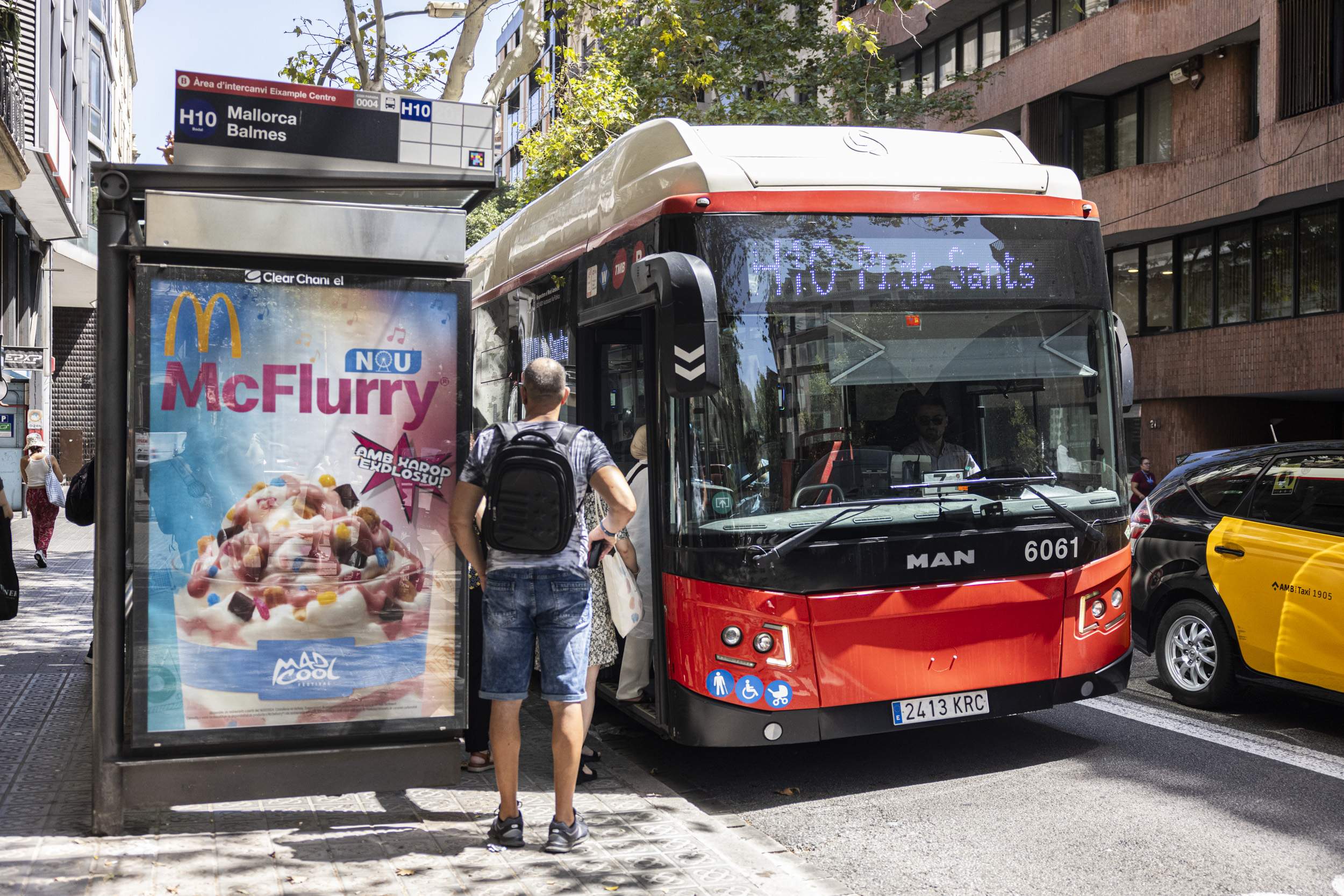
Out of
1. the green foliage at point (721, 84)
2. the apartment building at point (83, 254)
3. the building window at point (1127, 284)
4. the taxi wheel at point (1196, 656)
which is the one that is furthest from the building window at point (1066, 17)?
the taxi wheel at point (1196, 656)

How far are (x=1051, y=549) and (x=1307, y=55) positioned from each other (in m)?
18.4

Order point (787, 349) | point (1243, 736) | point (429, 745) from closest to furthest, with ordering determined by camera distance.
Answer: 1. point (429, 745)
2. point (787, 349)
3. point (1243, 736)

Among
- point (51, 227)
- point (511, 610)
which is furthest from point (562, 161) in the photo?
point (511, 610)

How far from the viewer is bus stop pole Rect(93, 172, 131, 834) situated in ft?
16.2

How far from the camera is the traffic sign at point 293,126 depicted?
5207 millimetres

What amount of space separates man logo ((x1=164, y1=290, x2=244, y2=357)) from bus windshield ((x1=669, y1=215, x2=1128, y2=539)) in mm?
1925

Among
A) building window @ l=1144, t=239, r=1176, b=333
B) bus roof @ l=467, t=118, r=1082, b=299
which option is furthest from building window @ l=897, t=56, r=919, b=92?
bus roof @ l=467, t=118, r=1082, b=299

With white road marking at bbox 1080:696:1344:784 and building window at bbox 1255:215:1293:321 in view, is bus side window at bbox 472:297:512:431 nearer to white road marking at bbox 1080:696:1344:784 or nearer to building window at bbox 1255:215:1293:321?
white road marking at bbox 1080:696:1344:784

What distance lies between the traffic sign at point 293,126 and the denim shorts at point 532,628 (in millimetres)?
1676

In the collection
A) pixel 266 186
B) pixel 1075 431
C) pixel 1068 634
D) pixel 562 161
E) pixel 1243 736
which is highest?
pixel 562 161

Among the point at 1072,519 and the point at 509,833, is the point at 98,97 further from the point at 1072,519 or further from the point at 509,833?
the point at 509,833

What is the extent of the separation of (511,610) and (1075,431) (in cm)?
298

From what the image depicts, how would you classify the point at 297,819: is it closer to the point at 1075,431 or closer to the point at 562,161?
the point at 1075,431

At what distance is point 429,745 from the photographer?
536 cm
